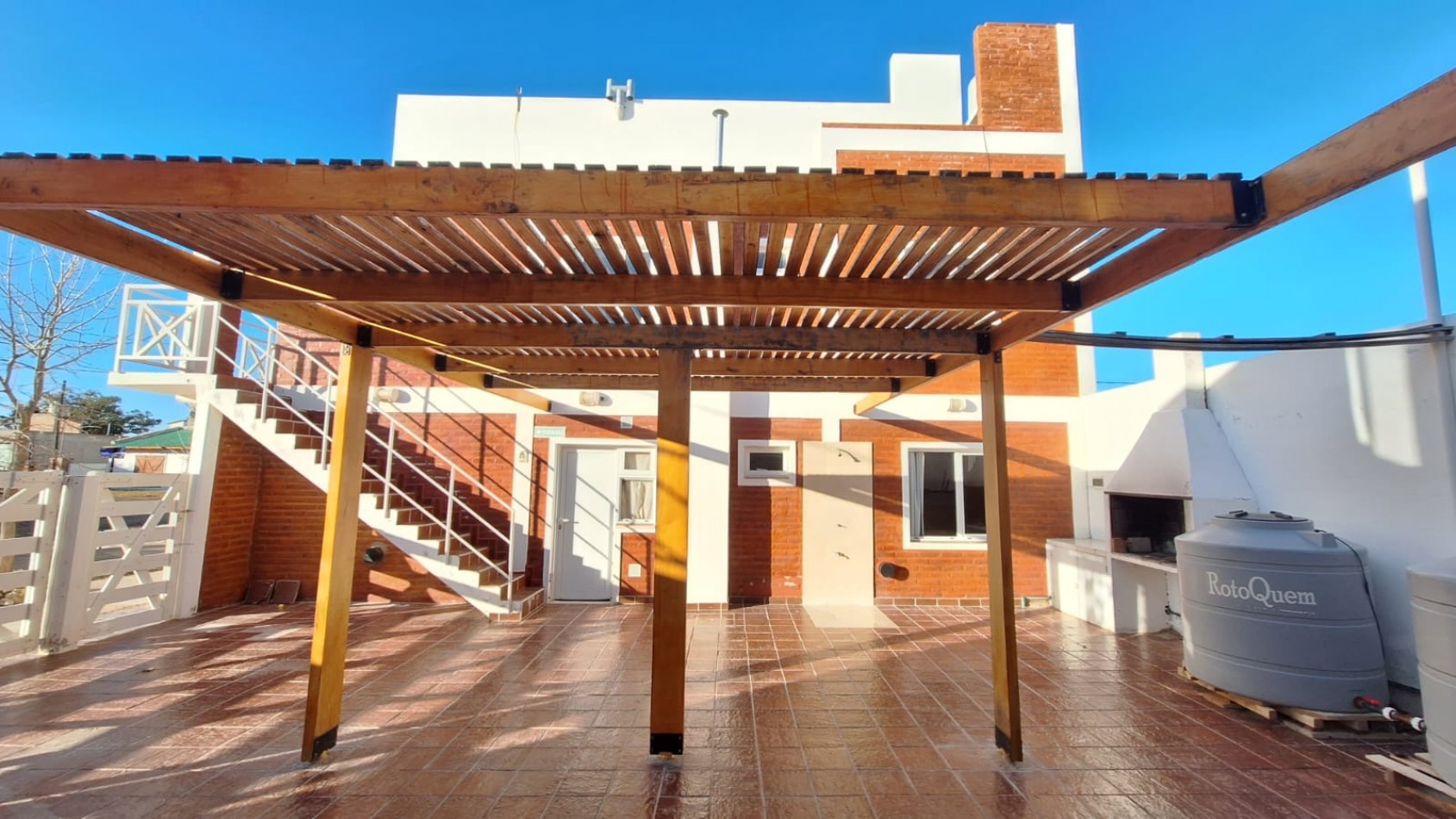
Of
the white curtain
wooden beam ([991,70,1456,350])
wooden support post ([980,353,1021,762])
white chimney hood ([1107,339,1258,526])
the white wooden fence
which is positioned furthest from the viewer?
the white curtain

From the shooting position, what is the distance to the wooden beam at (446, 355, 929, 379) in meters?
4.83

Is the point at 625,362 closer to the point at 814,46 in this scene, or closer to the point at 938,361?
the point at 938,361

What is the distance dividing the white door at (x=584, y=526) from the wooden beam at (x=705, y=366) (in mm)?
2754

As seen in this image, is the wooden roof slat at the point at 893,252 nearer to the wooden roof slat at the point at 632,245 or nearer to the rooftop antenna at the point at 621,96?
the wooden roof slat at the point at 632,245

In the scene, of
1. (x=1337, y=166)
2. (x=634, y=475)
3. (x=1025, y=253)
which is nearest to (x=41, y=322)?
(x=634, y=475)

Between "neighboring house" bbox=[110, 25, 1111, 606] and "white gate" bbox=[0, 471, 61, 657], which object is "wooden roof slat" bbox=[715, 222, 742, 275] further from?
"white gate" bbox=[0, 471, 61, 657]

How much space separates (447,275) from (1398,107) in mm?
3592

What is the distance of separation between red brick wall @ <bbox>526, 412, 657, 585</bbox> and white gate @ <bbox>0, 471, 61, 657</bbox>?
4139mm

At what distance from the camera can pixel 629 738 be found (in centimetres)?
370

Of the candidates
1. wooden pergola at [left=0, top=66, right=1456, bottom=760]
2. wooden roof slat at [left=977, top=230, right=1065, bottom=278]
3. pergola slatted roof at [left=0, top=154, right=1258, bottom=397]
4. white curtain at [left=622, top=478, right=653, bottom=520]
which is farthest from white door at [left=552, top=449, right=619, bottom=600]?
wooden roof slat at [left=977, top=230, right=1065, bottom=278]

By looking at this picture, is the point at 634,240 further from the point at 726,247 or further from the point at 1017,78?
the point at 1017,78

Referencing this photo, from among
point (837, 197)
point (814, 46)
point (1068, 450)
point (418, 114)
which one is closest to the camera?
point (837, 197)

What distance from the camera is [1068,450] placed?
25.4 feet

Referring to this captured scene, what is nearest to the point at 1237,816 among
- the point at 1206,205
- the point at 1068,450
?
the point at 1206,205
